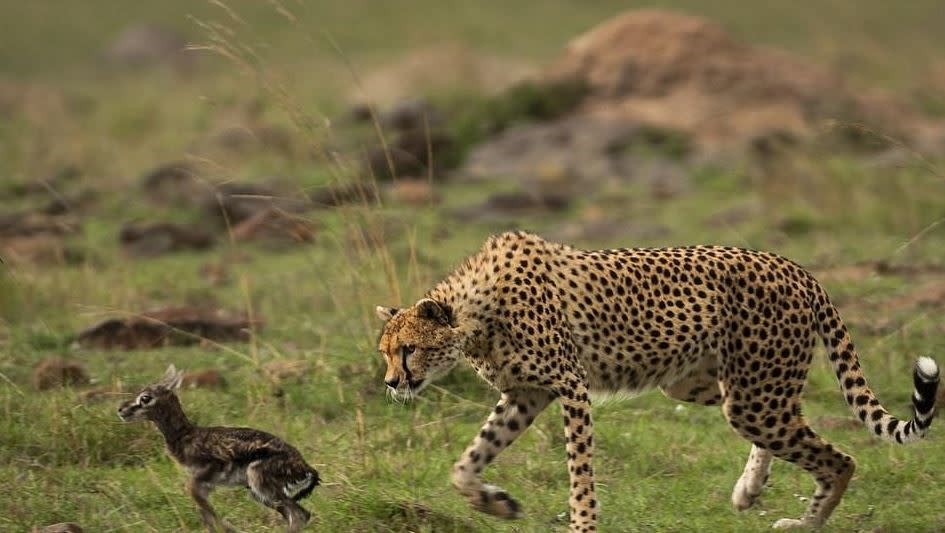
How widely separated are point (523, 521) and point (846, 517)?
1.25 meters

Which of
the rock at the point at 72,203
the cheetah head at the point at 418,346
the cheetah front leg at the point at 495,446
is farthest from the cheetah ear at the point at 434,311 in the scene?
the rock at the point at 72,203

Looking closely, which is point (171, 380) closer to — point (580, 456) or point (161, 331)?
point (580, 456)

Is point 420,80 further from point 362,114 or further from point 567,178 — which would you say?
point 567,178

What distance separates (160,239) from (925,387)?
7772 mm

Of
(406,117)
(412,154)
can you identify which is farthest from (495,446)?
(406,117)

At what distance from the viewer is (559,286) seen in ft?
19.2

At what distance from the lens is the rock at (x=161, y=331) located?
855 cm

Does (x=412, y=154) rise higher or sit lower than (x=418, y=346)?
lower

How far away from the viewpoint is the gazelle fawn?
521 centimetres

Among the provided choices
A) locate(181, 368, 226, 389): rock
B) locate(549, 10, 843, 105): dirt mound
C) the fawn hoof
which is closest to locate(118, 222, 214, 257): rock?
locate(181, 368, 226, 389): rock

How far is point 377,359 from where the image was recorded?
753 cm

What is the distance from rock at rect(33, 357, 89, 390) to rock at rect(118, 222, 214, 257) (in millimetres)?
4334

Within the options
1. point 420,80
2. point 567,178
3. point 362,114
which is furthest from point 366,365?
point 420,80

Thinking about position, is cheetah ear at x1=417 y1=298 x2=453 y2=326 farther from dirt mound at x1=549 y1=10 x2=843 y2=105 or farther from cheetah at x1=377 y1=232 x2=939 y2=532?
dirt mound at x1=549 y1=10 x2=843 y2=105
